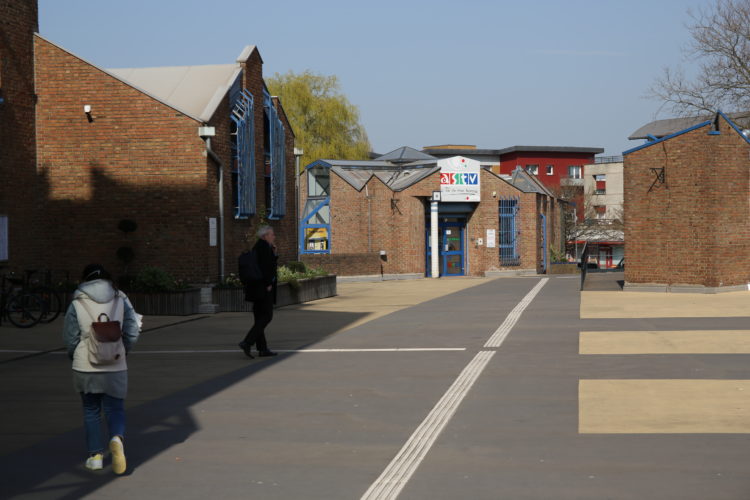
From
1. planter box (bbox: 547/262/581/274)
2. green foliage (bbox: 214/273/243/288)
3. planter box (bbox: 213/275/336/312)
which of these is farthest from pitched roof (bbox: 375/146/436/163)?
green foliage (bbox: 214/273/243/288)

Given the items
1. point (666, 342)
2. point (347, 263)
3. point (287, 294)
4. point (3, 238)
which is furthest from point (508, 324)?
point (347, 263)

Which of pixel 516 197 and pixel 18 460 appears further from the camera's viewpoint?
pixel 516 197

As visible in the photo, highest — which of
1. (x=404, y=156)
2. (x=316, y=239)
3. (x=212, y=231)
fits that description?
(x=404, y=156)

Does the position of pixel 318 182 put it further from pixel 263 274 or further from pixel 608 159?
pixel 608 159

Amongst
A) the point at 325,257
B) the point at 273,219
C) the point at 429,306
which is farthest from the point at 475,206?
the point at 429,306

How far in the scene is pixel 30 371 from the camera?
1181cm

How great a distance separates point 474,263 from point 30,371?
116ft

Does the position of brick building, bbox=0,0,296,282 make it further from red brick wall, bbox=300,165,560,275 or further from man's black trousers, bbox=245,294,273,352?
red brick wall, bbox=300,165,560,275

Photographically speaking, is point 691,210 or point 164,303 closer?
point 164,303

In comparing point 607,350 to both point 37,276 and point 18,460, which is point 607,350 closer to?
point 18,460

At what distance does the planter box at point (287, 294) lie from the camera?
21.7 m

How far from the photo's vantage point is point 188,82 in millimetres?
25156

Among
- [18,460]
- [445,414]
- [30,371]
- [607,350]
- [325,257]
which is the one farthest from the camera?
[325,257]

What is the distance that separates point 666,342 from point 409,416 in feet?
22.0
